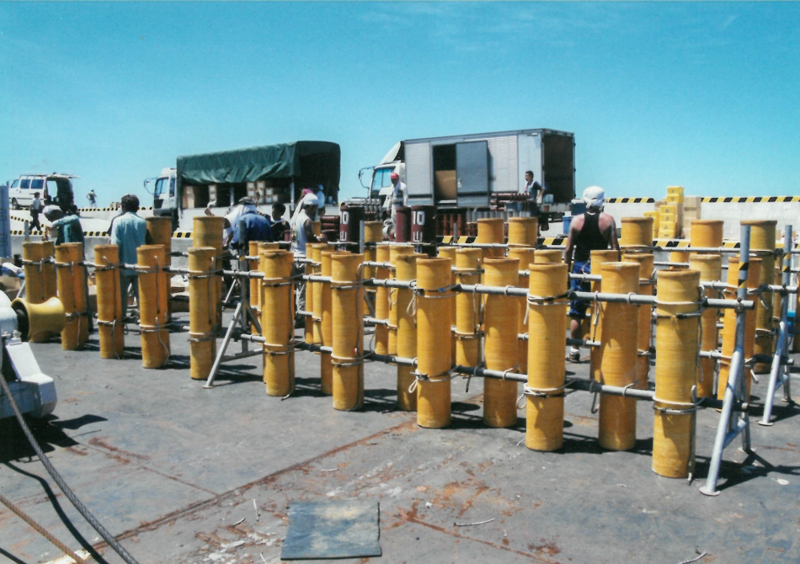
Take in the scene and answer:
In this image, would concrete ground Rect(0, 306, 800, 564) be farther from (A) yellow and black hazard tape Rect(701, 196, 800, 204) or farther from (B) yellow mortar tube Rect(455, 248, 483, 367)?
(A) yellow and black hazard tape Rect(701, 196, 800, 204)

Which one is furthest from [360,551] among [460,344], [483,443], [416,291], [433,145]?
[433,145]

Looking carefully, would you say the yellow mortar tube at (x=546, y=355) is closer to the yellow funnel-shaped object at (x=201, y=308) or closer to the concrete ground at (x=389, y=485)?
the concrete ground at (x=389, y=485)

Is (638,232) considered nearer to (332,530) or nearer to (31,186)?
(332,530)

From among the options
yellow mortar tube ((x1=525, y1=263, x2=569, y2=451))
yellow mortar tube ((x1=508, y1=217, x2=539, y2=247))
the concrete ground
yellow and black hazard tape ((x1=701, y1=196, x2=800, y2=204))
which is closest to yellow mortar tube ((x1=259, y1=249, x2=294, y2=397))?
the concrete ground

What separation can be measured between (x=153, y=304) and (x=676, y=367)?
648cm

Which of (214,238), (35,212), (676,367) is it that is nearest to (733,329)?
(676,367)

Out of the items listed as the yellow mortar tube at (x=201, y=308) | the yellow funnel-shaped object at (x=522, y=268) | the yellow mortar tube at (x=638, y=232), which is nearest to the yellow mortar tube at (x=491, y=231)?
the yellow funnel-shaped object at (x=522, y=268)

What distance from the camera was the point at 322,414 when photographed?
6844 millimetres

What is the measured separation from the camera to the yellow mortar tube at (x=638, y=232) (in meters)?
8.04

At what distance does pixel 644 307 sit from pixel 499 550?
348 cm

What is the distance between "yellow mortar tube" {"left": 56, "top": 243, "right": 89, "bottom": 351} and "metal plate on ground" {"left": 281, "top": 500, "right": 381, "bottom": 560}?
6.88m

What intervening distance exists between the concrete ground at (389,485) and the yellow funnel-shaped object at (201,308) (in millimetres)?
970

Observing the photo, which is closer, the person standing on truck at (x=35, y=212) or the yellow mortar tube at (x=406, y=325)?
the yellow mortar tube at (x=406, y=325)

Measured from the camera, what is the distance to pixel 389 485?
5035mm
